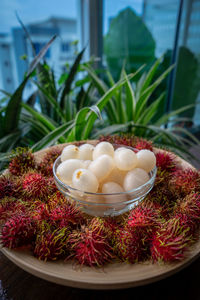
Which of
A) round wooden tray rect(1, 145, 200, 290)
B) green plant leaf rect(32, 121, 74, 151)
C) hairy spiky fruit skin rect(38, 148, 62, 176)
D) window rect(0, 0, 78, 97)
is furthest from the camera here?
window rect(0, 0, 78, 97)

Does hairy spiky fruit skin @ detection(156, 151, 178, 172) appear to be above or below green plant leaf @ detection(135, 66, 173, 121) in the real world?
below

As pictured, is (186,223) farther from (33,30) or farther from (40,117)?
(33,30)

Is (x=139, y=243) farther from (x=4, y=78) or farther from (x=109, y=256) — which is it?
(x=4, y=78)

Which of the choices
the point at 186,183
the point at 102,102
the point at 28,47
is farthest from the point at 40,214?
the point at 28,47

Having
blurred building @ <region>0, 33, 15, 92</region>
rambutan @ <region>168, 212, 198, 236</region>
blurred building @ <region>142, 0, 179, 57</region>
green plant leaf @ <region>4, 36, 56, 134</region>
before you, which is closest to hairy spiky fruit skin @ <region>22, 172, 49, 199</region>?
rambutan @ <region>168, 212, 198, 236</region>

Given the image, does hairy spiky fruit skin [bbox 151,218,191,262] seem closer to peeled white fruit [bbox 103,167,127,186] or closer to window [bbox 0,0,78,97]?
peeled white fruit [bbox 103,167,127,186]

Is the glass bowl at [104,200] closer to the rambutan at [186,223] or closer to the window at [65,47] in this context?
the rambutan at [186,223]

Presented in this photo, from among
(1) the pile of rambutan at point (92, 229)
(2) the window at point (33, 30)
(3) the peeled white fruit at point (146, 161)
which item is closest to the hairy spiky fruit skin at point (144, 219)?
(1) the pile of rambutan at point (92, 229)
